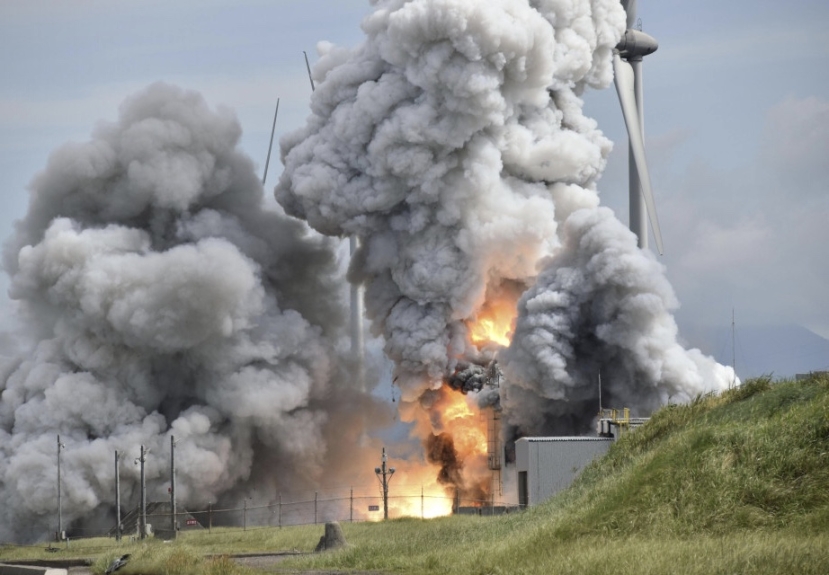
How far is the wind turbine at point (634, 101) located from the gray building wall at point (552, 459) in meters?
24.3

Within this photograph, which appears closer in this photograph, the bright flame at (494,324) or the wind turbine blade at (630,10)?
the bright flame at (494,324)

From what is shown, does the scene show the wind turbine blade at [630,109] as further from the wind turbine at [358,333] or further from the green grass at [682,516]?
the green grass at [682,516]

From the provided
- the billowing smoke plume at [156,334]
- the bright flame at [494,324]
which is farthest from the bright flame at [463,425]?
the billowing smoke plume at [156,334]

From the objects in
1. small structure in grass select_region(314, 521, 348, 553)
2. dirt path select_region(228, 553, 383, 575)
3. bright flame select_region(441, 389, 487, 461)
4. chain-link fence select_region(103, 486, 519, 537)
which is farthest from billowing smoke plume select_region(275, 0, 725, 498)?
small structure in grass select_region(314, 521, 348, 553)

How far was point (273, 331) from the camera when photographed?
95.8 m

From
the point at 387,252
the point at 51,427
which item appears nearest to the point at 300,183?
the point at 387,252

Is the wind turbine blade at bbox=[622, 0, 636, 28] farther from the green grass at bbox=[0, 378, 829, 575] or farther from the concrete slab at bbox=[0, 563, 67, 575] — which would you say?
the concrete slab at bbox=[0, 563, 67, 575]

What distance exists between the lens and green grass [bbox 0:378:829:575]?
34000 millimetres

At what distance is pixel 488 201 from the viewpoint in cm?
8419

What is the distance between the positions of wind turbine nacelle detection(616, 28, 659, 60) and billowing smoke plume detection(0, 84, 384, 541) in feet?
78.5

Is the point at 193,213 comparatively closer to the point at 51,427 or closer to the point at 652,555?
the point at 51,427

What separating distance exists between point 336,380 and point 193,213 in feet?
47.8

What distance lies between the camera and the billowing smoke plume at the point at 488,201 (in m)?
81.6

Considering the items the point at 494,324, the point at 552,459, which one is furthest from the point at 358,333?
the point at 552,459
